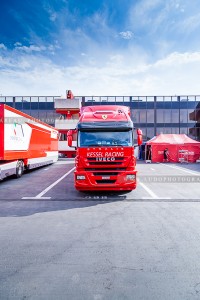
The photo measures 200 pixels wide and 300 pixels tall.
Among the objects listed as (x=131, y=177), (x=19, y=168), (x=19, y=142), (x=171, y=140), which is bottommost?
(x=19, y=168)

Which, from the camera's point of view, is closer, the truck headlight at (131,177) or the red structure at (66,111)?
the truck headlight at (131,177)

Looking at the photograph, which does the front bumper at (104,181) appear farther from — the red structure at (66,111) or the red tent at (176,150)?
the red structure at (66,111)

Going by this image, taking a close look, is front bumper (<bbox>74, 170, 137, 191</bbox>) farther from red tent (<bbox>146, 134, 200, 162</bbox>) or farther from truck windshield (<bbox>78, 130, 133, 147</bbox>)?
red tent (<bbox>146, 134, 200, 162</bbox>)

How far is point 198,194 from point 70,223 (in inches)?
225

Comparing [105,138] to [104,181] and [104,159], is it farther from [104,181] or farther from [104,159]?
[104,181]

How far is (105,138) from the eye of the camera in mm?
8539

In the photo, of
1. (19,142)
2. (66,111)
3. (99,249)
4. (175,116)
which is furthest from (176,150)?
(99,249)

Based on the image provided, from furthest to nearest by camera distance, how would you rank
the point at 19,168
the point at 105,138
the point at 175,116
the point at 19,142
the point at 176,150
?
the point at 175,116, the point at 176,150, the point at 19,168, the point at 19,142, the point at 105,138

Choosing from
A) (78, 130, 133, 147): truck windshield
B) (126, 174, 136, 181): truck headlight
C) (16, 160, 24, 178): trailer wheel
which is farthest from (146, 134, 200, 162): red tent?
(126, 174, 136, 181): truck headlight

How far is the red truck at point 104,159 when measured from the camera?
323 inches

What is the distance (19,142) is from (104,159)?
6.66 metres

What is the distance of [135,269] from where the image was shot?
3.44 metres

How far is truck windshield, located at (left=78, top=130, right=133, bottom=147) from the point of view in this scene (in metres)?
8.45

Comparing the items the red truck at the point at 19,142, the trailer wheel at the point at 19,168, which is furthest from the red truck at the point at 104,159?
the trailer wheel at the point at 19,168
